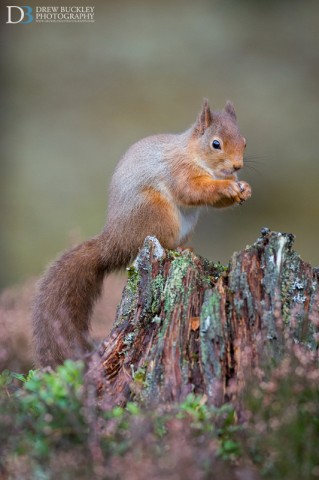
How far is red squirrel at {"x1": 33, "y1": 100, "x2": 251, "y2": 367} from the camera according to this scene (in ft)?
11.3

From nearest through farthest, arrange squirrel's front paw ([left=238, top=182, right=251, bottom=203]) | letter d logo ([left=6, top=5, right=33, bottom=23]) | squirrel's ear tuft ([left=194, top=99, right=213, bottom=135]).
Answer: squirrel's front paw ([left=238, top=182, right=251, bottom=203]) < squirrel's ear tuft ([left=194, top=99, right=213, bottom=135]) < letter d logo ([left=6, top=5, right=33, bottom=23])

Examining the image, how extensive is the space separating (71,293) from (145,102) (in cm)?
486

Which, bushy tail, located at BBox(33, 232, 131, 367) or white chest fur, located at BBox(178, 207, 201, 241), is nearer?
bushy tail, located at BBox(33, 232, 131, 367)

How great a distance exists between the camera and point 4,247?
301 inches

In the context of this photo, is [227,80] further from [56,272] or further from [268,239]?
[268,239]

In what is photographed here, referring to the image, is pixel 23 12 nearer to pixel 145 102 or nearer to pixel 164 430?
pixel 145 102

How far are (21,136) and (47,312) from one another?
16.9 feet

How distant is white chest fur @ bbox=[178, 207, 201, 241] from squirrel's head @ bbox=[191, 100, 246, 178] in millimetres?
225

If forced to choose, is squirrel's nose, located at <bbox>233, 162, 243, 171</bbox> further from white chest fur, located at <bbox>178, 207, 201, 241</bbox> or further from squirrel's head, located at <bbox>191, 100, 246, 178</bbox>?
white chest fur, located at <bbox>178, 207, 201, 241</bbox>

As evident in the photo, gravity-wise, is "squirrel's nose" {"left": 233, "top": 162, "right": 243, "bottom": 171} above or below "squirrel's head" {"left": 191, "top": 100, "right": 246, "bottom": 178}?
below

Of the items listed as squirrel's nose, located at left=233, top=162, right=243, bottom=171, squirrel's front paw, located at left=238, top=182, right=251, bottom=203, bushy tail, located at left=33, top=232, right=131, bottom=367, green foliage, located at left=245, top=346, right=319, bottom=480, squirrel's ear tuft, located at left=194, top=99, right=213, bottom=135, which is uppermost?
squirrel's ear tuft, located at left=194, top=99, right=213, bottom=135

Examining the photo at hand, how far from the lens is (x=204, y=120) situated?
3.60 metres

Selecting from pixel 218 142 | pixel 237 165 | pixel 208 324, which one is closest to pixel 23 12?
pixel 218 142

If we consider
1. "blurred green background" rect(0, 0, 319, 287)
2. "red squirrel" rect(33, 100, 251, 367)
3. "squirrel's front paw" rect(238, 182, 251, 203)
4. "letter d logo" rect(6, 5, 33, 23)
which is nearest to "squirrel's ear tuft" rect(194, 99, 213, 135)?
"red squirrel" rect(33, 100, 251, 367)
